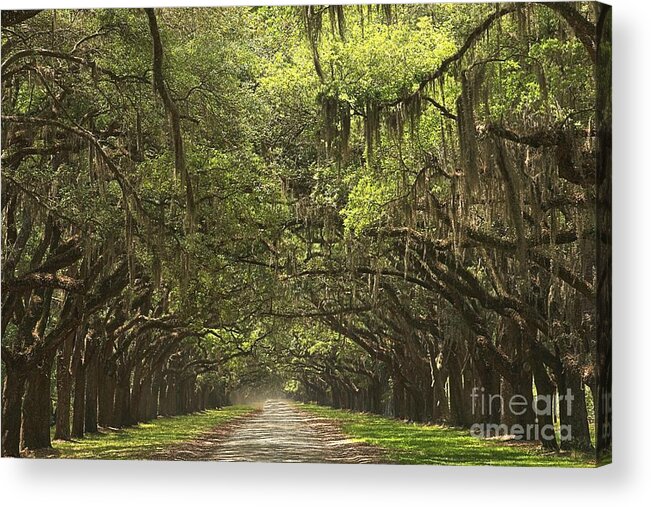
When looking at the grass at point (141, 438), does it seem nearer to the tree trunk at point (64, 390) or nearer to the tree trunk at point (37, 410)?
the tree trunk at point (37, 410)

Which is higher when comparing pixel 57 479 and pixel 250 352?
pixel 250 352

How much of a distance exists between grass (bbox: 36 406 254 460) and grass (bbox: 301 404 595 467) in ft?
3.84

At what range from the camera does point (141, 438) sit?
45.2 ft

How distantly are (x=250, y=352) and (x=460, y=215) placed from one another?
2725 mm

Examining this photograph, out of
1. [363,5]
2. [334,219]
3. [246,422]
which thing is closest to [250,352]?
[246,422]

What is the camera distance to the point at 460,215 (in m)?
12.9

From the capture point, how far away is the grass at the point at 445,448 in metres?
11.8

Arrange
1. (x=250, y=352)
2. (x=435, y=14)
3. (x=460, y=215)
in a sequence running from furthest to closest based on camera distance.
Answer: (x=250, y=352) < (x=460, y=215) < (x=435, y=14)

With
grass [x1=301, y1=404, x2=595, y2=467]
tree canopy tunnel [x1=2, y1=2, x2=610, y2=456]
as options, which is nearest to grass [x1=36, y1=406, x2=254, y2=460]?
tree canopy tunnel [x1=2, y1=2, x2=610, y2=456]

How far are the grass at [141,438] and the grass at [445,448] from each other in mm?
1171

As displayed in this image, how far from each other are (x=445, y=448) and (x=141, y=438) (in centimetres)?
343

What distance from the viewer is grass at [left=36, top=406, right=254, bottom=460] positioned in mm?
13070

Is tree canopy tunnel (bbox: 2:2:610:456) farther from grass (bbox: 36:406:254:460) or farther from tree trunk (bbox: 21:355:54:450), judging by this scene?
grass (bbox: 36:406:254:460)

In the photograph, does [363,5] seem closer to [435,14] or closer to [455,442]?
[435,14]
